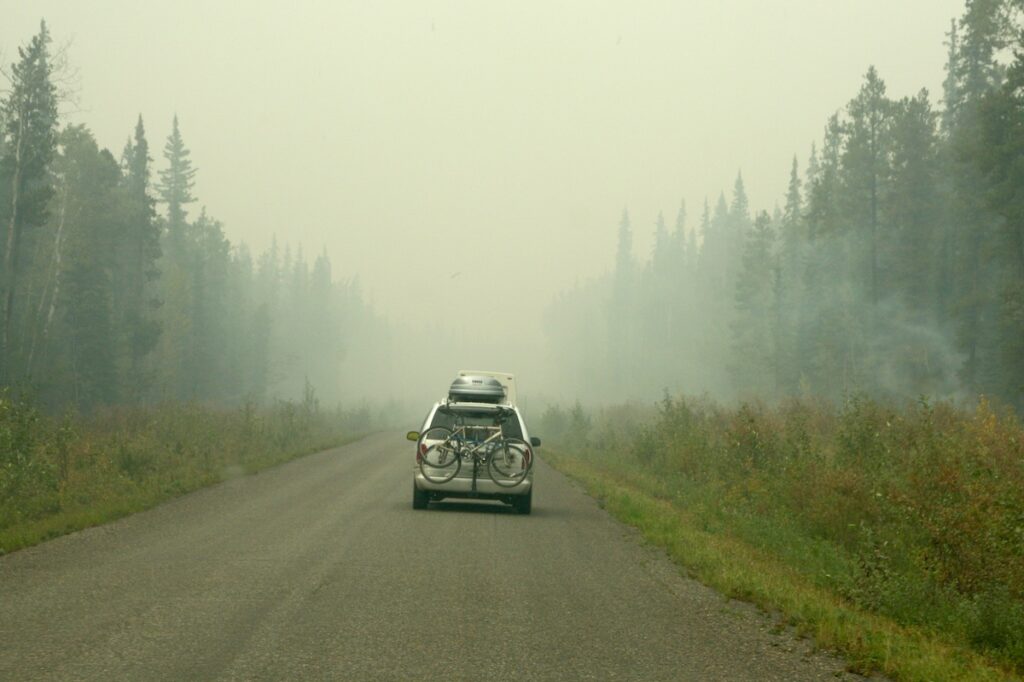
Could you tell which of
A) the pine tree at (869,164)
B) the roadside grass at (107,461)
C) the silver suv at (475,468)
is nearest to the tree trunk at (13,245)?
the roadside grass at (107,461)

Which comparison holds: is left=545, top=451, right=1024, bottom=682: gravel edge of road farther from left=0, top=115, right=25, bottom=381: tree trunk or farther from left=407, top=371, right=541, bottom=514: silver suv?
left=0, top=115, right=25, bottom=381: tree trunk

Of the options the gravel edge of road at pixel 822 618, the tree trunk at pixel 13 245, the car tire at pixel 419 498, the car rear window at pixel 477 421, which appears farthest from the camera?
the tree trunk at pixel 13 245

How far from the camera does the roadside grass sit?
14883 mm

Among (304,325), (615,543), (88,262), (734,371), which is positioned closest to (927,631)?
(615,543)

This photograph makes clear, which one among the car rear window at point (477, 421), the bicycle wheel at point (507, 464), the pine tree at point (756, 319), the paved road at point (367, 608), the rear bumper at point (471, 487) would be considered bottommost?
the paved road at point (367, 608)

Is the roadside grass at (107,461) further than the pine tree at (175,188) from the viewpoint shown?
No

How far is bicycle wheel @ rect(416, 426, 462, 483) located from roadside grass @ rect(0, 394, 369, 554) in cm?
470

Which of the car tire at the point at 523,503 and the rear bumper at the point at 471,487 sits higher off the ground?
the rear bumper at the point at 471,487

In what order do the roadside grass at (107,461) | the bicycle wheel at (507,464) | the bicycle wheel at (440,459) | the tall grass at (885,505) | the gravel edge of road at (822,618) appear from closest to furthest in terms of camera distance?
the gravel edge of road at (822,618) < the tall grass at (885,505) < the roadside grass at (107,461) < the bicycle wheel at (440,459) < the bicycle wheel at (507,464)

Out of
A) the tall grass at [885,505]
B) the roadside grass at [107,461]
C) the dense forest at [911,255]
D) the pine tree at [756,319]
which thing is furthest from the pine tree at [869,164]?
the roadside grass at [107,461]

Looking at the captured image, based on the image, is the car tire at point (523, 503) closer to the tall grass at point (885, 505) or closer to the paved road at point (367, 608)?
the paved road at point (367, 608)

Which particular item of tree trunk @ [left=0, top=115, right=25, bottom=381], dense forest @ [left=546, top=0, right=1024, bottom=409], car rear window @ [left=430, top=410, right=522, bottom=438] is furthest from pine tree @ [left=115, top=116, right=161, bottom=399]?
car rear window @ [left=430, top=410, right=522, bottom=438]

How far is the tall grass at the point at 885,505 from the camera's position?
9242 millimetres

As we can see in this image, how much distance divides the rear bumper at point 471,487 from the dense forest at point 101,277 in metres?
9.14
